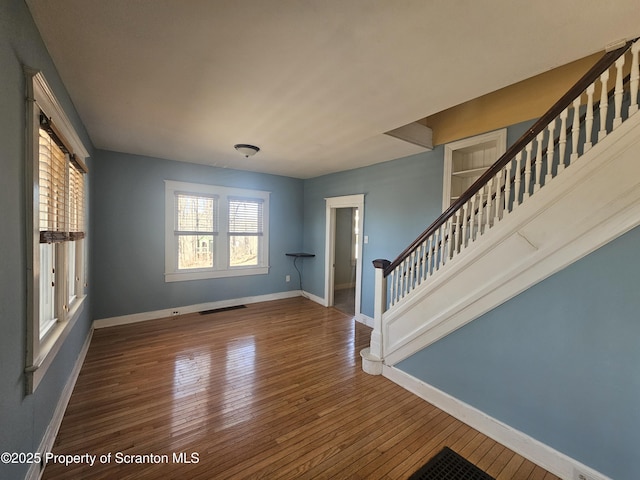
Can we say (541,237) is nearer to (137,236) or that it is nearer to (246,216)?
(246,216)

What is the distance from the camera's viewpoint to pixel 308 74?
5.91 feet

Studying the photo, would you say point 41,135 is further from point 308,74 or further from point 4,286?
point 308,74

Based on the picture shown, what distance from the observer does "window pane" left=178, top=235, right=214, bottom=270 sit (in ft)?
14.5

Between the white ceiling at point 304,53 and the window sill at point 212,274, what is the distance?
2.47 m

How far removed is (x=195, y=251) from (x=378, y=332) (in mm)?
3432

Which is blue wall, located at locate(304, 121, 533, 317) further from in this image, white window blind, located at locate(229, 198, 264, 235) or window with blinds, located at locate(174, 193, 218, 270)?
window with blinds, located at locate(174, 193, 218, 270)

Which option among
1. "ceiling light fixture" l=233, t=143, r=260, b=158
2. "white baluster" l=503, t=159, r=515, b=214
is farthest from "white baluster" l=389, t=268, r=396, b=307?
"ceiling light fixture" l=233, t=143, r=260, b=158

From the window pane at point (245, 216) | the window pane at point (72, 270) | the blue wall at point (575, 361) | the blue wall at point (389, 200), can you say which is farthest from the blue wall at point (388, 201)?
the window pane at point (72, 270)

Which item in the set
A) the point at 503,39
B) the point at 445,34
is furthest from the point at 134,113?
the point at 503,39

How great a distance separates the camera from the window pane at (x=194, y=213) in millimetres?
4363

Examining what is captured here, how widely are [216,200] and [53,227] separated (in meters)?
2.99

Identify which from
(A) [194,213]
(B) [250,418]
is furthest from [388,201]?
(A) [194,213]

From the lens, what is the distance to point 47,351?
1.57 m

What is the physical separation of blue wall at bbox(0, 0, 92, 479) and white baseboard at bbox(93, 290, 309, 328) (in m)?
2.80
